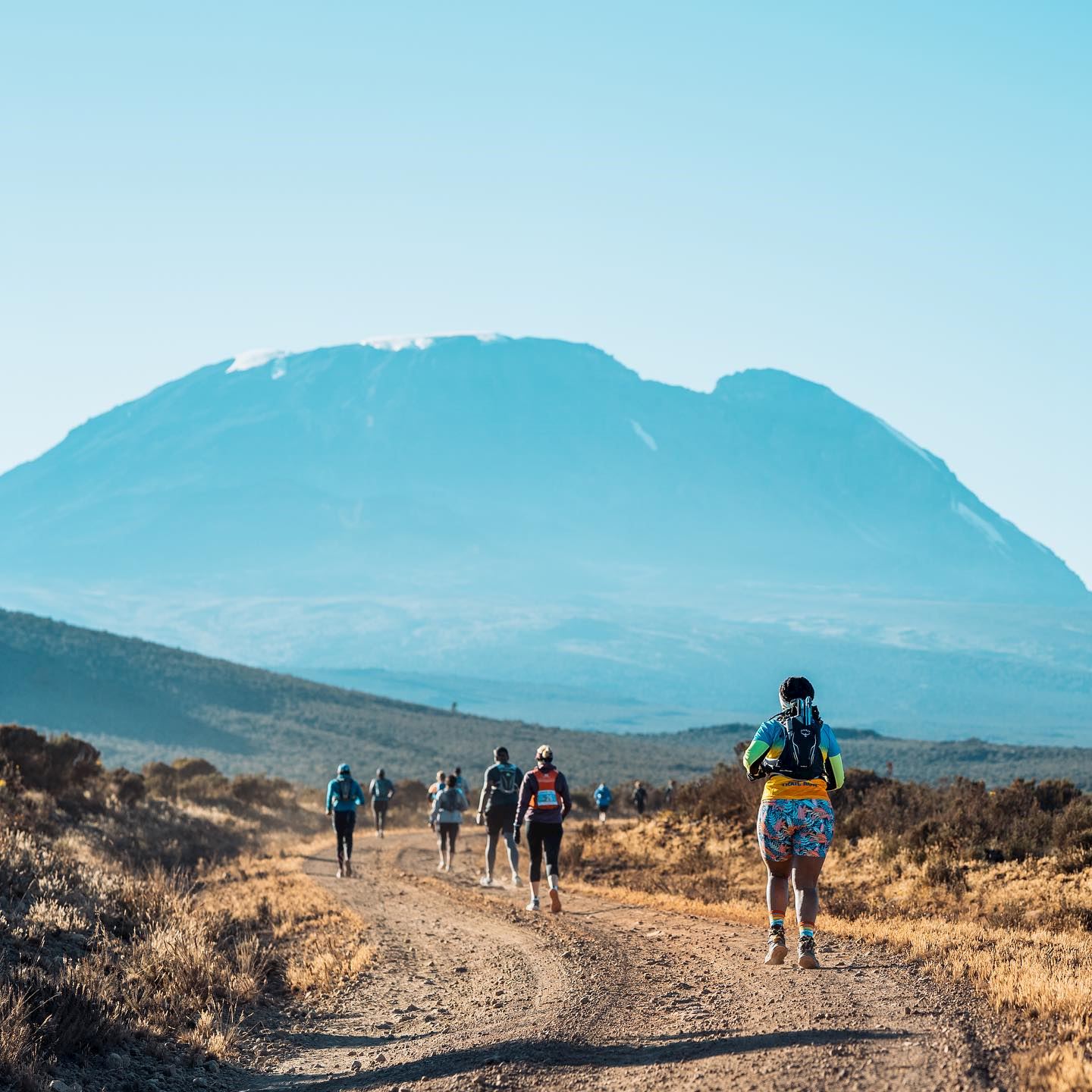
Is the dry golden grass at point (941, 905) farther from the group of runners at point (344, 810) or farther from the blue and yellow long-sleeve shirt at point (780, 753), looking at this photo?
the group of runners at point (344, 810)

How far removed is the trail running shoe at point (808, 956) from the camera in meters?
9.85

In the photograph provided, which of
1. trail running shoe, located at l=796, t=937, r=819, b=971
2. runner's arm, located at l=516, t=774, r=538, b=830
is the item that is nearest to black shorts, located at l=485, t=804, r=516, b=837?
runner's arm, located at l=516, t=774, r=538, b=830

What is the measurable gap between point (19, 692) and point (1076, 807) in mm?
104047

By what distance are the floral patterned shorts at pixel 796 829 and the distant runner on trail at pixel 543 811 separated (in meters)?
5.89

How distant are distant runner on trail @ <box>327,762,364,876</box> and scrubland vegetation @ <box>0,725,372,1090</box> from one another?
0.99 metres

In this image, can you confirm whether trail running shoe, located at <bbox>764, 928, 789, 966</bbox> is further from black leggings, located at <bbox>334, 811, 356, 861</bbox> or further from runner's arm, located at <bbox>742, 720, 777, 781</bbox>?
black leggings, located at <bbox>334, 811, 356, 861</bbox>

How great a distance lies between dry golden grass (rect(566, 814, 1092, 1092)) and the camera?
8148mm

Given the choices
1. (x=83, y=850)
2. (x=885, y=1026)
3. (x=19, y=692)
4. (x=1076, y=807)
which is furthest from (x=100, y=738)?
(x=885, y=1026)

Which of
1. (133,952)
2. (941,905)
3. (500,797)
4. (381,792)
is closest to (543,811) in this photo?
(500,797)

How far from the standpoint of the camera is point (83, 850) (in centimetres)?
1991

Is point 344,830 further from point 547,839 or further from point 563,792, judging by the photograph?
point 563,792

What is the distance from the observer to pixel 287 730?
10406 cm

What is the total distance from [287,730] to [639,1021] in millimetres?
97727

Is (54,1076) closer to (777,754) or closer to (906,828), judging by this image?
(777,754)
